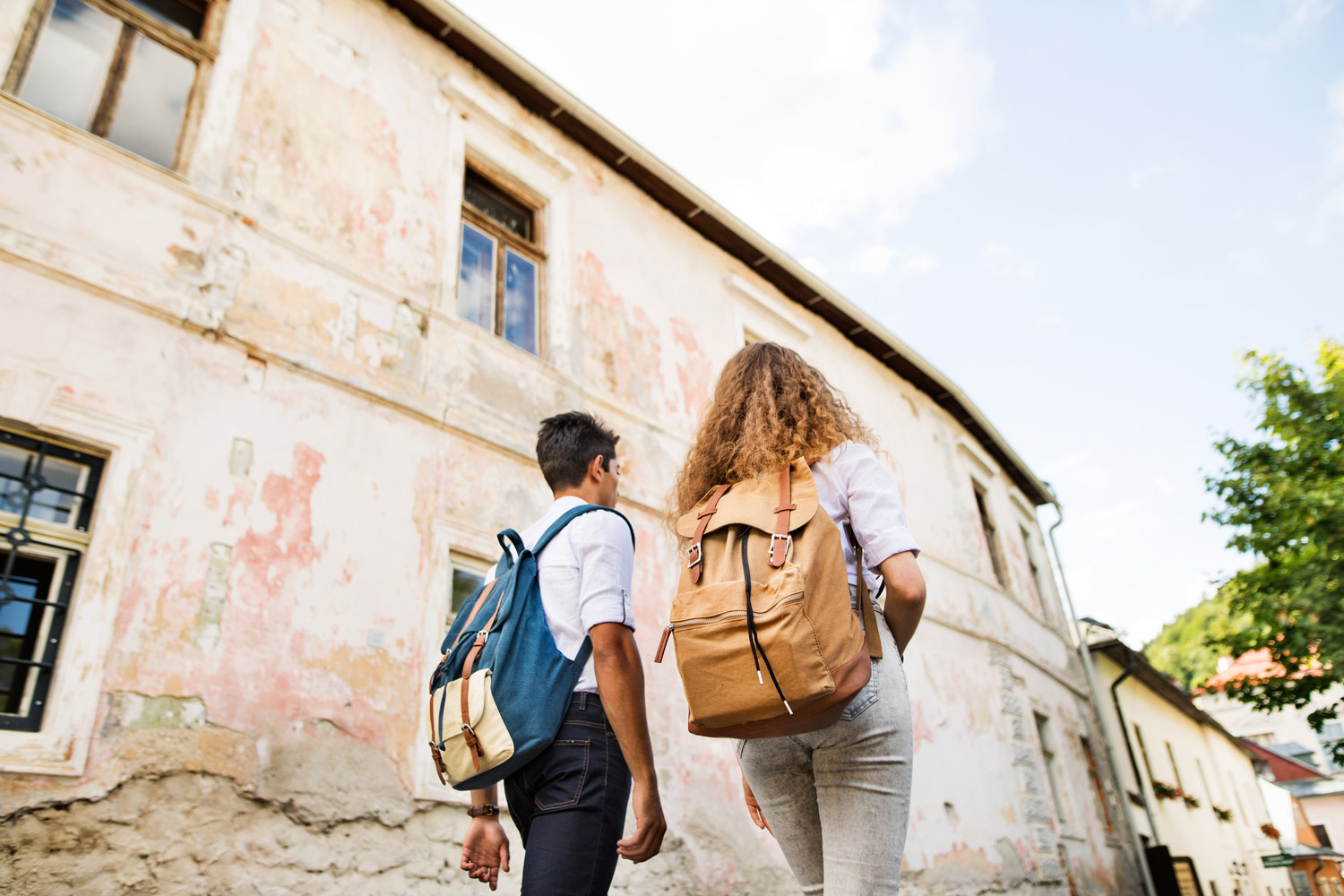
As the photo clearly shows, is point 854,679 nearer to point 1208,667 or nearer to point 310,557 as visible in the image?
point 310,557

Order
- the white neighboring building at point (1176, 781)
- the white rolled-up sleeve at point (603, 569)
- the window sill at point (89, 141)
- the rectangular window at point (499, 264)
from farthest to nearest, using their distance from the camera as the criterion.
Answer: the white neighboring building at point (1176, 781)
the rectangular window at point (499, 264)
the window sill at point (89, 141)
the white rolled-up sleeve at point (603, 569)

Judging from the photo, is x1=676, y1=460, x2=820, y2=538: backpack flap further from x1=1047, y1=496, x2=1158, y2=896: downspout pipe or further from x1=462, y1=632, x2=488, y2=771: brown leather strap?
x1=1047, y1=496, x2=1158, y2=896: downspout pipe

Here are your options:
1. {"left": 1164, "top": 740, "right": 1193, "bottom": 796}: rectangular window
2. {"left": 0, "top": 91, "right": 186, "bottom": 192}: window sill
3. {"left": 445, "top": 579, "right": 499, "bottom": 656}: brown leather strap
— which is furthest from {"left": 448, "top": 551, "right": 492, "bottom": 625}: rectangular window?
{"left": 1164, "top": 740, "right": 1193, "bottom": 796}: rectangular window

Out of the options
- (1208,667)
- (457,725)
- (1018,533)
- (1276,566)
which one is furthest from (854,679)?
(1208,667)

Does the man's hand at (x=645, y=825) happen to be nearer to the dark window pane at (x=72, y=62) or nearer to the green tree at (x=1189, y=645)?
the dark window pane at (x=72, y=62)

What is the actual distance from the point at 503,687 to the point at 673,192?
7576mm

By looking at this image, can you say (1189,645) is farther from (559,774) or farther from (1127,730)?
(559,774)

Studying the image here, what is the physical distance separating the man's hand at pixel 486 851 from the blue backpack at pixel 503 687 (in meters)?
0.22

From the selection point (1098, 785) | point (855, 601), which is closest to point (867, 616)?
point (855, 601)

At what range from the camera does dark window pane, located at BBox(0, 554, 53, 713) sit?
3535mm

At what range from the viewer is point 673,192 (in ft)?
29.2

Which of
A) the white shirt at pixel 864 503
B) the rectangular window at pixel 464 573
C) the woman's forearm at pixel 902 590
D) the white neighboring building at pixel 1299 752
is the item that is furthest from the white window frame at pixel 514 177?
the white neighboring building at pixel 1299 752

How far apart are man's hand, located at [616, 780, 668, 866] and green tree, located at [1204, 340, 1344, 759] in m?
14.5

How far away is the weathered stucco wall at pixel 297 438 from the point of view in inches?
146
